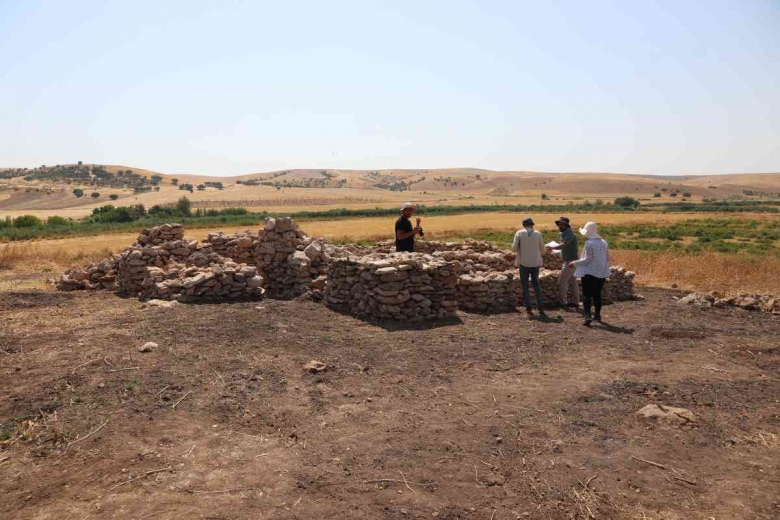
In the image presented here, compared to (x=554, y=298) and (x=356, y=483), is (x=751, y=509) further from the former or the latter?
(x=554, y=298)

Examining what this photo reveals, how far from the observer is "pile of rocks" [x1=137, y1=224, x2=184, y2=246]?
14961mm

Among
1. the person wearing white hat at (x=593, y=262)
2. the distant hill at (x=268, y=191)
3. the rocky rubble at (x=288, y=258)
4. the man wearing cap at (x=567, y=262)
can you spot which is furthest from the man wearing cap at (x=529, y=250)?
the distant hill at (x=268, y=191)

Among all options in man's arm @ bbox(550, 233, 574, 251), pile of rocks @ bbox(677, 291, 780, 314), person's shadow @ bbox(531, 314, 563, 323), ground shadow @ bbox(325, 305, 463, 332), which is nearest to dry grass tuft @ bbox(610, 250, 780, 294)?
pile of rocks @ bbox(677, 291, 780, 314)

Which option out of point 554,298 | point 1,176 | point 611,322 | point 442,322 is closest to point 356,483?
point 442,322

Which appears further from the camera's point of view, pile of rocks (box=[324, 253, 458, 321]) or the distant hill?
the distant hill

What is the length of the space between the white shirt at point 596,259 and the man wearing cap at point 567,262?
1.02 metres

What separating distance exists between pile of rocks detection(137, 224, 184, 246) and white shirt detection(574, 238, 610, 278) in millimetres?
11174

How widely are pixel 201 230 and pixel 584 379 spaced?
46596 mm

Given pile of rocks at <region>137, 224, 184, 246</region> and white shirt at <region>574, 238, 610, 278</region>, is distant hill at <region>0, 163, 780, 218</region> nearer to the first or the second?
pile of rocks at <region>137, 224, 184, 246</region>

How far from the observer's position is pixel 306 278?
518 inches

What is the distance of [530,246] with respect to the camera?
1071cm

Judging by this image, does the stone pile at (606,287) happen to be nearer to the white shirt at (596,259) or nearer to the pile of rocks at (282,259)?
the white shirt at (596,259)

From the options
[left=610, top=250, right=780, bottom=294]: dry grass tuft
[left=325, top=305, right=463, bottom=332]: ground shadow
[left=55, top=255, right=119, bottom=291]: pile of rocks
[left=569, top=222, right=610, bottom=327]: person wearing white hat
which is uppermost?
[left=569, top=222, right=610, bottom=327]: person wearing white hat

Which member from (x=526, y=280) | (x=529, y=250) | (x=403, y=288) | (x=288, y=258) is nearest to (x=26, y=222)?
(x=288, y=258)
